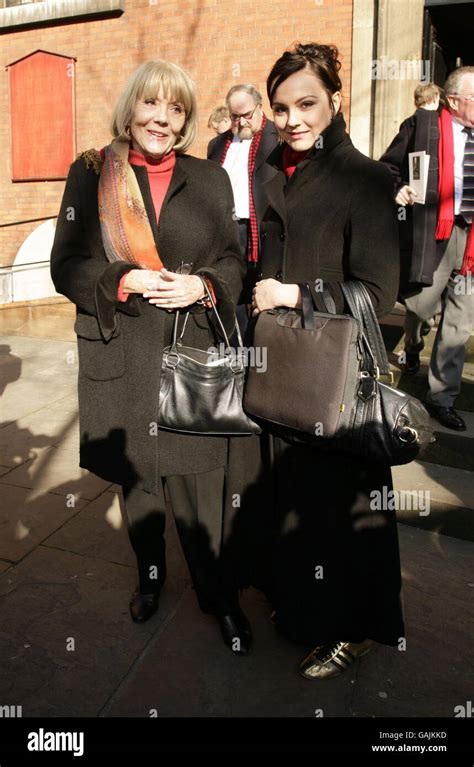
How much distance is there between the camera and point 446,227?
3.78 m

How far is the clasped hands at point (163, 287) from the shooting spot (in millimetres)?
2078

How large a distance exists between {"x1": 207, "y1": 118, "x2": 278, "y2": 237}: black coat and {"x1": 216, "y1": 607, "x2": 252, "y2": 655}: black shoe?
8.49 feet

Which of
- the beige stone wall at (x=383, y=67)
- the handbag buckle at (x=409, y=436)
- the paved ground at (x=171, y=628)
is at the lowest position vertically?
the paved ground at (x=171, y=628)

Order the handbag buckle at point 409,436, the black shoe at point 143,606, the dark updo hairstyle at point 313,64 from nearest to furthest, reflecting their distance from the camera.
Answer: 1. the handbag buckle at point 409,436
2. the dark updo hairstyle at point 313,64
3. the black shoe at point 143,606

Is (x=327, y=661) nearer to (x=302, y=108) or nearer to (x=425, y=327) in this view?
(x=302, y=108)

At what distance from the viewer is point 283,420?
201 cm

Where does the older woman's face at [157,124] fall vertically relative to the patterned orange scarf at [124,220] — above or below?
above

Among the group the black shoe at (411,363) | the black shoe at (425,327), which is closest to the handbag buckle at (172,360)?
the black shoe at (411,363)

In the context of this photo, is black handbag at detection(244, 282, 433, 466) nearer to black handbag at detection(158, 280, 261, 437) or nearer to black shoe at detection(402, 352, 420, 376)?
black handbag at detection(158, 280, 261, 437)

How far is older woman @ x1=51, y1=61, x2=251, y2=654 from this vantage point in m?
2.14

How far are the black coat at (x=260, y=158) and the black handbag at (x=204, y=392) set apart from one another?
85.4 inches

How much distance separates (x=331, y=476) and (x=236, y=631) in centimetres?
79

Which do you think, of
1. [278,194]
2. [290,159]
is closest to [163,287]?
[278,194]

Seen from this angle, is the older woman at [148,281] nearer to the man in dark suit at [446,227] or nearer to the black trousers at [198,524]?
the black trousers at [198,524]
